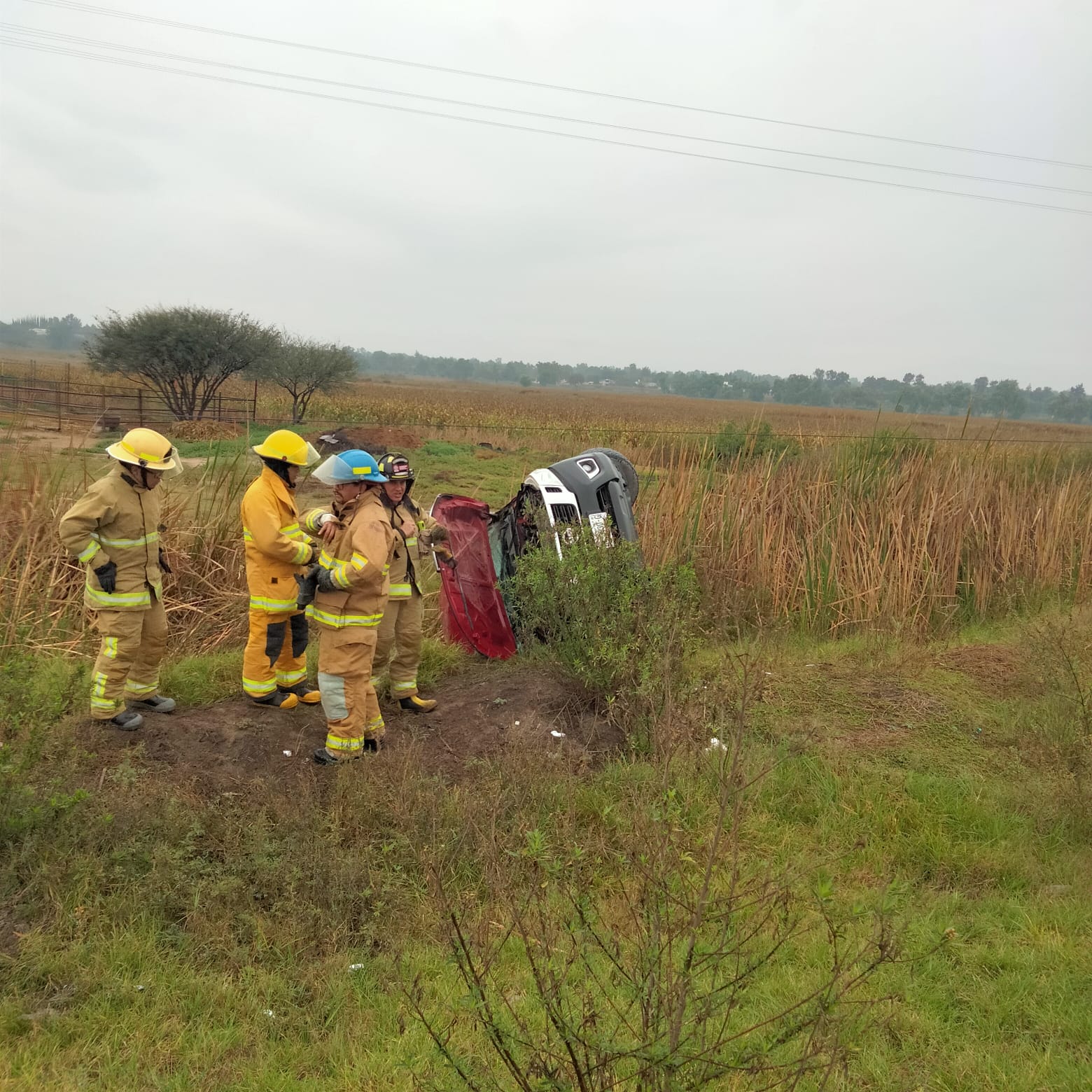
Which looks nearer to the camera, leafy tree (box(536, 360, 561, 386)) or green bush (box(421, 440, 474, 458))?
green bush (box(421, 440, 474, 458))

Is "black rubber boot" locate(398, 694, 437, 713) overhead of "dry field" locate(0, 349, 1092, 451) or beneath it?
beneath

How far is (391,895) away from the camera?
3324mm

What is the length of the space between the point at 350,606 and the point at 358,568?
11.9 inches

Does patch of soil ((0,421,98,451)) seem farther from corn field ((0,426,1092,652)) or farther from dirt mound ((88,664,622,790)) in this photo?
dirt mound ((88,664,622,790))

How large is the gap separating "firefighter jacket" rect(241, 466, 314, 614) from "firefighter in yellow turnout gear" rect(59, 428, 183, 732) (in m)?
0.55

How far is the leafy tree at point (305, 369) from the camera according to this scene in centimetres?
2861

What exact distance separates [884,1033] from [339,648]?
3.14m

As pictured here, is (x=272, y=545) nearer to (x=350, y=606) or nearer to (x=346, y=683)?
Answer: (x=350, y=606)

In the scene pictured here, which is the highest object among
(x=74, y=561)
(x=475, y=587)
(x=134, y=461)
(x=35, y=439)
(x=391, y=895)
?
(x=134, y=461)

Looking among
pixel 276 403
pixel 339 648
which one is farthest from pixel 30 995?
pixel 276 403

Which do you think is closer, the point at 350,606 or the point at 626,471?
the point at 350,606

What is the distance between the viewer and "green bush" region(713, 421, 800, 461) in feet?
28.9

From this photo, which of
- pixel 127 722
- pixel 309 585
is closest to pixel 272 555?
pixel 309 585

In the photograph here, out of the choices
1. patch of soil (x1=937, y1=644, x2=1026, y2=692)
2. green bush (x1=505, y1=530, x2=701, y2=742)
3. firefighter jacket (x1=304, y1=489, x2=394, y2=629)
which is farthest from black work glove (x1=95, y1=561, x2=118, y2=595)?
patch of soil (x1=937, y1=644, x2=1026, y2=692)
